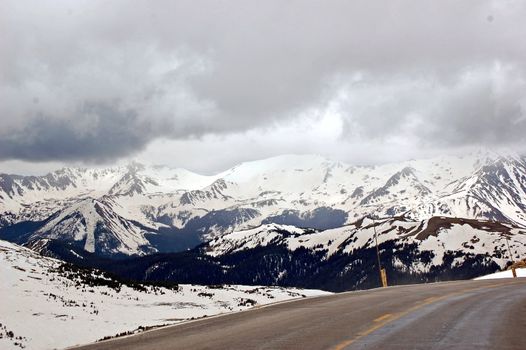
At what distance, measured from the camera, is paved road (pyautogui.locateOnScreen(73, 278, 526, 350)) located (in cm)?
1356

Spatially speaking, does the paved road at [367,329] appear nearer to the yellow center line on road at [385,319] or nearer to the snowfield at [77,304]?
the yellow center line on road at [385,319]

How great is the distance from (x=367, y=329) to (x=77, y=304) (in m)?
19.6

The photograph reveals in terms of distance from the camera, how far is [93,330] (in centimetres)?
2394

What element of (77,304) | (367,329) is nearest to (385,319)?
(367,329)

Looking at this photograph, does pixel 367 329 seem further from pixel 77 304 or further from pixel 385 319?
pixel 77 304

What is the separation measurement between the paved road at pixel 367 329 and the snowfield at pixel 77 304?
4769mm

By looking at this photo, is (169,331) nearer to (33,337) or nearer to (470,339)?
(33,337)

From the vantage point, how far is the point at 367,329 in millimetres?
15914

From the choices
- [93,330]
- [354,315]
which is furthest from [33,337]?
[354,315]

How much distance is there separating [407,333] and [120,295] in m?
24.9

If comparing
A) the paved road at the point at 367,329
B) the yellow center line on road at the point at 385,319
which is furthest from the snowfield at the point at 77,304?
the yellow center line on road at the point at 385,319

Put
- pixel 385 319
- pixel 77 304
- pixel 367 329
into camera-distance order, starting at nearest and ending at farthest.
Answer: pixel 367 329, pixel 385 319, pixel 77 304

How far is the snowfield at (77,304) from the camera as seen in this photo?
75.1ft

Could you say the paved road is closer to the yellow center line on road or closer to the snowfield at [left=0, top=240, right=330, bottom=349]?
the yellow center line on road
